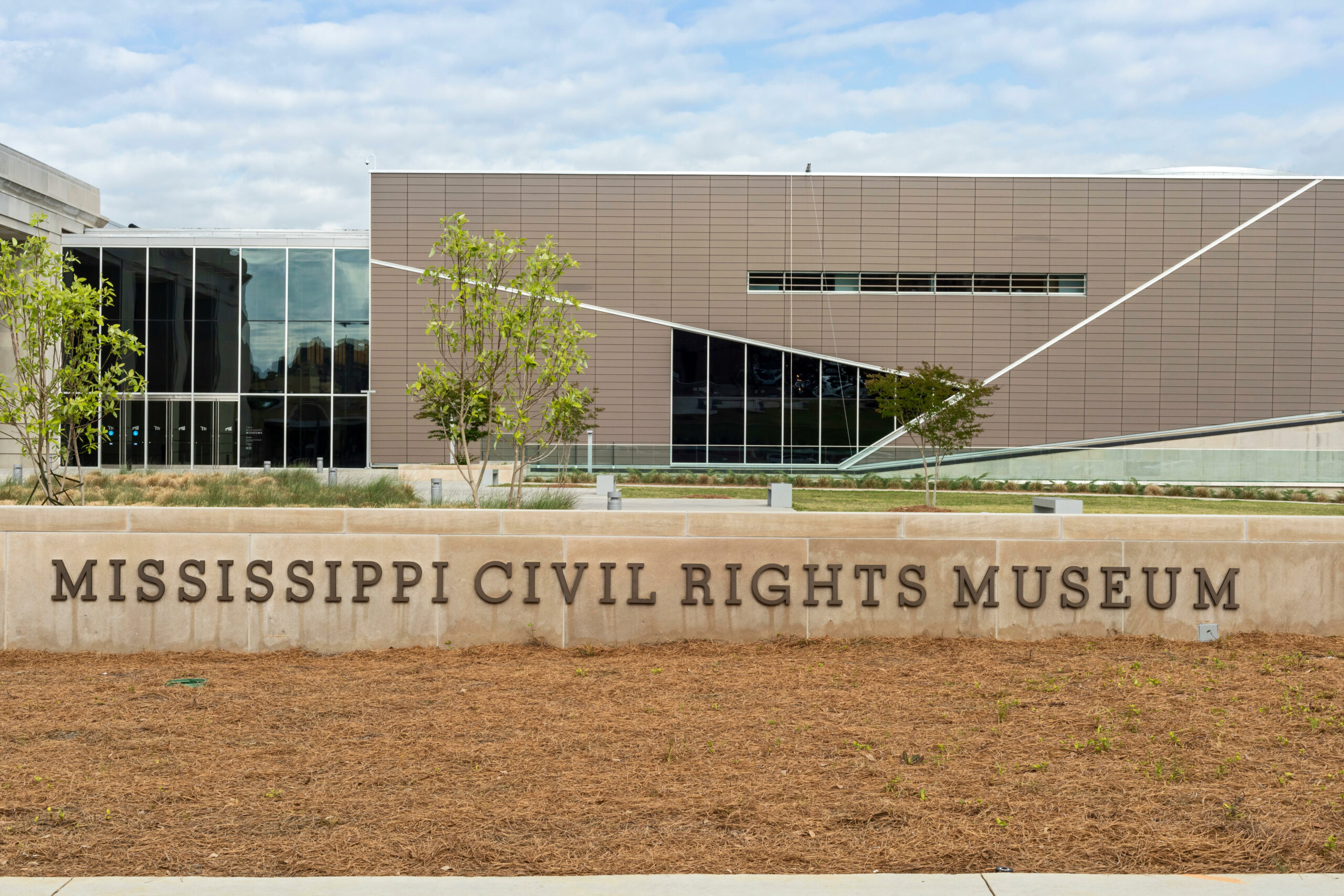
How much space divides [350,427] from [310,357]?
3.15 meters

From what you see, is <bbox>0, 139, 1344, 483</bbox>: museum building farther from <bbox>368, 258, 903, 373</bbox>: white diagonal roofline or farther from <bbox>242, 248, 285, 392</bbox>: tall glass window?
<bbox>242, 248, 285, 392</bbox>: tall glass window

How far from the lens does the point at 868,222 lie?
42.1 meters

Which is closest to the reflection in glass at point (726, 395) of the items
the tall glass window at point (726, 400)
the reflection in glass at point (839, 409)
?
the tall glass window at point (726, 400)

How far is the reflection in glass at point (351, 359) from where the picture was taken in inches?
1647

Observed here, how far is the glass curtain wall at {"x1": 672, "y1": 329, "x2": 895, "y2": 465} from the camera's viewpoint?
42438 mm

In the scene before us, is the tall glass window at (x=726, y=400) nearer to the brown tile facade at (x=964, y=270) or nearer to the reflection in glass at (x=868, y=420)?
the brown tile facade at (x=964, y=270)

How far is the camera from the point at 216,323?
135ft

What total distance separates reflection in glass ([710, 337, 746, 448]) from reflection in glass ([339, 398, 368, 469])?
1374 cm

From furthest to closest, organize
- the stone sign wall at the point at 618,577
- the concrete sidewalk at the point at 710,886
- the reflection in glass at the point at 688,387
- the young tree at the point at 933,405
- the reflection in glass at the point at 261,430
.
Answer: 1. the reflection in glass at the point at 688,387
2. the reflection in glass at the point at 261,430
3. the young tree at the point at 933,405
4. the stone sign wall at the point at 618,577
5. the concrete sidewalk at the point at 710,886

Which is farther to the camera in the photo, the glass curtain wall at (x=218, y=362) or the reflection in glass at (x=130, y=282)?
the reflection in glass at (x=130, y=282)

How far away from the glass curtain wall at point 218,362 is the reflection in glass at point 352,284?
1571 millimetres

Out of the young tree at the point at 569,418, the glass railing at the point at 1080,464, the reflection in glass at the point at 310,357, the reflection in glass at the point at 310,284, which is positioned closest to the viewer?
the young tree at the point at 569,418

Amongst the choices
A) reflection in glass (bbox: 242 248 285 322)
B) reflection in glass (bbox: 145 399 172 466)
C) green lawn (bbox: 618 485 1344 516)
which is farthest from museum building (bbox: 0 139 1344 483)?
green lawn (bbox: 618 485 1344 516)

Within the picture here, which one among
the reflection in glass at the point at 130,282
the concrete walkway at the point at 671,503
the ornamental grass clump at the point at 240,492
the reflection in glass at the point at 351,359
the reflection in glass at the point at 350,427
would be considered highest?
the reflection in glass at the point at 130,282
